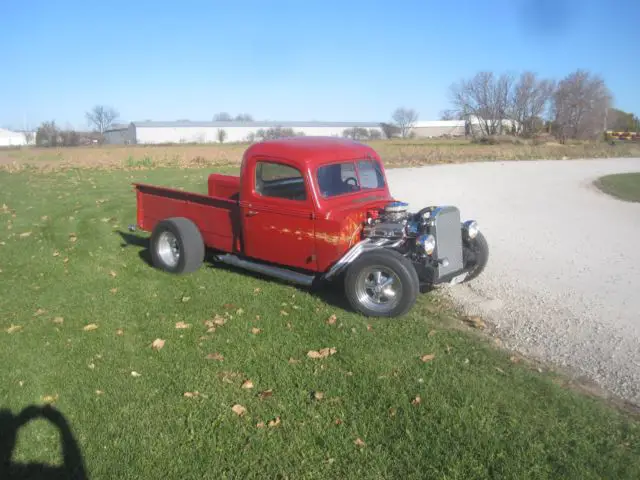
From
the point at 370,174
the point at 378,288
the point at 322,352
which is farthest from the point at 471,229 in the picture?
the point at 322,352

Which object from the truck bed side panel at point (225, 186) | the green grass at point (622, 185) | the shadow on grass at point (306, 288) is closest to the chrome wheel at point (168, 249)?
the shadow on grass at point (306, 288)

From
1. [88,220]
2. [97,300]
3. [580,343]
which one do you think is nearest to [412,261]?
[580,343]

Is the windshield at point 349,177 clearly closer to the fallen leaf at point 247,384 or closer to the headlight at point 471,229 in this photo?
the headlight at point 471,229

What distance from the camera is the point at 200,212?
7727mm

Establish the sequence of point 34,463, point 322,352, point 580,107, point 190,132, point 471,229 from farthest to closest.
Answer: point 190,132 → point 580,107 → point 471,229 → point 322,352 → point 34,463

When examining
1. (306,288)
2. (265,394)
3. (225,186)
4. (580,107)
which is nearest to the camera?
(265,394)

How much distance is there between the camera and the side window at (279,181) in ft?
21.6

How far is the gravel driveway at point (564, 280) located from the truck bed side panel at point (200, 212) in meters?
2.95

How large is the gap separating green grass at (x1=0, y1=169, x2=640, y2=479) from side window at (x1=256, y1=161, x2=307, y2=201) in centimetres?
121

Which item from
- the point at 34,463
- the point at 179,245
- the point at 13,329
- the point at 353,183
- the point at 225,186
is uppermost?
the point at 353,183

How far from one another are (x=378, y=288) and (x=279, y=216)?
1503 mm

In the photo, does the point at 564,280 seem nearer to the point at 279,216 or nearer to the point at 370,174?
the point at 370,174

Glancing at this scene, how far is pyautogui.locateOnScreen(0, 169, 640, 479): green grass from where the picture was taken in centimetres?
358

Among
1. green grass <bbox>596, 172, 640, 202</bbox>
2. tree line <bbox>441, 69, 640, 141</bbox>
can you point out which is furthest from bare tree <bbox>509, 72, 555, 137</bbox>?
green grass <bbox>596, 172, 640, 202</bbox>
